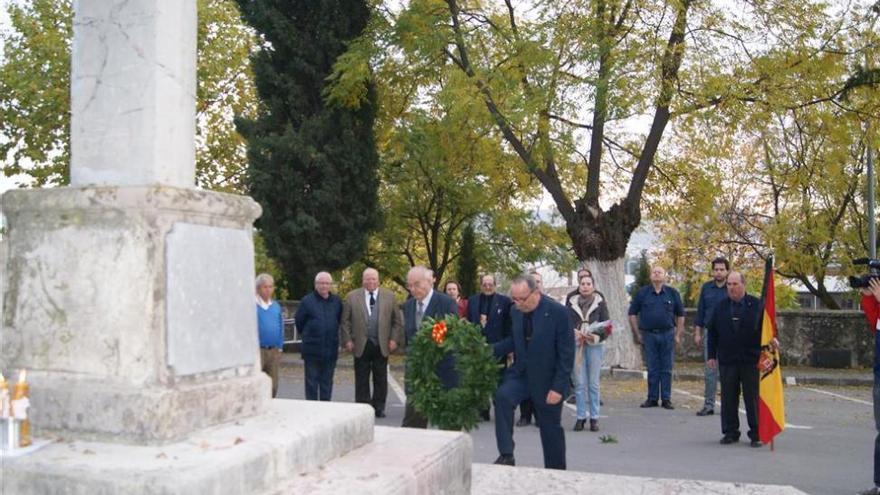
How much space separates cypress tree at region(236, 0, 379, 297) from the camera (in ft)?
67.8

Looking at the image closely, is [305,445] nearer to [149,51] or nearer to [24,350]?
[24,350]

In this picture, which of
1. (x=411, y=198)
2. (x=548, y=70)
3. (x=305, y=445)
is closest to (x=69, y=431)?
(x=305, y=445)

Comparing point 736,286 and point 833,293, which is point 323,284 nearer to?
point 736,286

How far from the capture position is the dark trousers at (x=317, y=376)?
11281mm

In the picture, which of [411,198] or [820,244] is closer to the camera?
[820,244]

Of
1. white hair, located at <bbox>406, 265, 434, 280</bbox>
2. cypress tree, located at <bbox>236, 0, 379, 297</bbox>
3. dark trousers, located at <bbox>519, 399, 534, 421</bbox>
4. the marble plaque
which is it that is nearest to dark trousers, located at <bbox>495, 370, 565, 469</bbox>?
white hair, located at <bbox>406, 265, 434, 280</bbox>

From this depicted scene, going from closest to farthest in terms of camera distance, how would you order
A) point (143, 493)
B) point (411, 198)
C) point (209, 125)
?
point (143, 493)
point (411, 198)
point (209, 125)

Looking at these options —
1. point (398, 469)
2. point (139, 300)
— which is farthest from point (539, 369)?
point (139, 300)

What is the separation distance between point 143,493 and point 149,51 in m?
1.99

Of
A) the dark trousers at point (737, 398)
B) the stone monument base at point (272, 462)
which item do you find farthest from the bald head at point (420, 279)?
the stone monument base at point (272, 462)

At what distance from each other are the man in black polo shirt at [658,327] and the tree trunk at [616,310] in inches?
182

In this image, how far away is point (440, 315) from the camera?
9422 mm

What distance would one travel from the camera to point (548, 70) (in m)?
16.7

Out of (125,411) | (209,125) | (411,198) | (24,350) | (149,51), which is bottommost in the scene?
(125,411)
